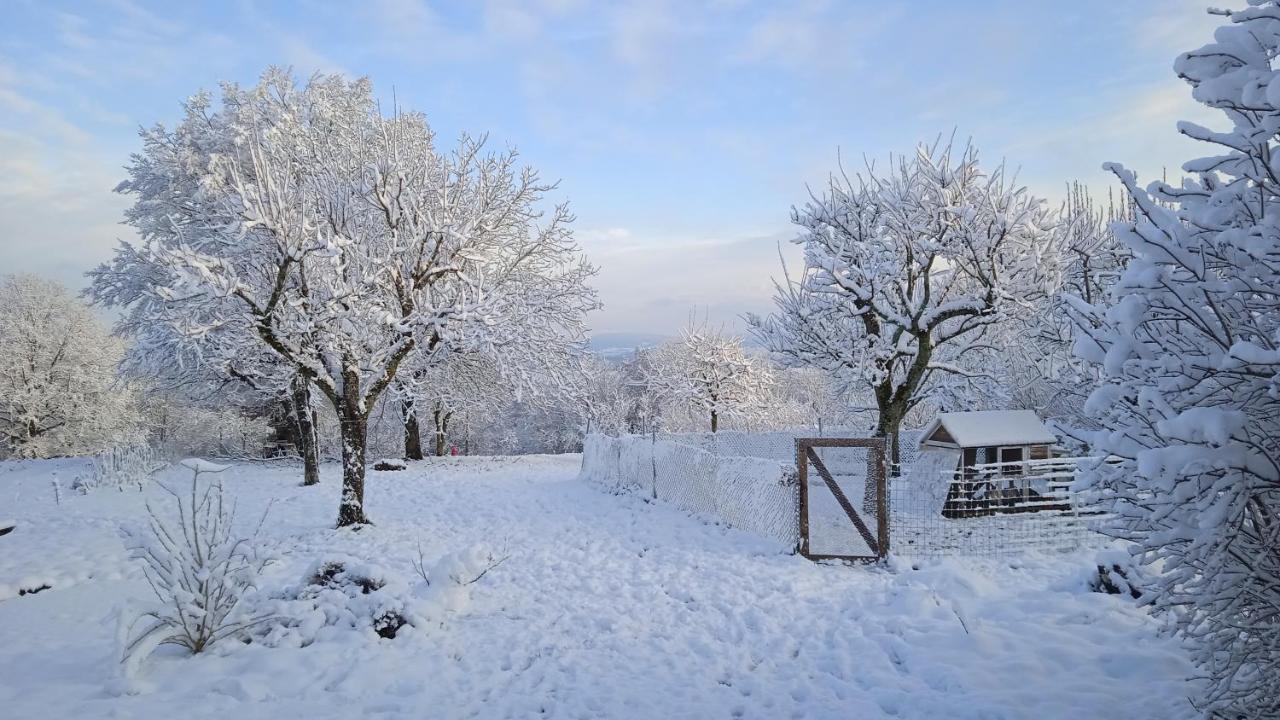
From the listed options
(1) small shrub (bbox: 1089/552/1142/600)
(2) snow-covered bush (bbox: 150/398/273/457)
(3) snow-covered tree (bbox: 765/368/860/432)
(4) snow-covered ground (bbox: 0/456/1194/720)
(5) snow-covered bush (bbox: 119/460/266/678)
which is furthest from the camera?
(3) snow-covered tree (bbox: 765/368/860/432)

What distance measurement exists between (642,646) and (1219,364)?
4.99m

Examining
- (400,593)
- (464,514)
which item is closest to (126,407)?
(464,514)

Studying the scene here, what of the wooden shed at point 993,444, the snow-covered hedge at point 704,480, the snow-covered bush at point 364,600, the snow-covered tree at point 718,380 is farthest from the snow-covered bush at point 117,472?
the snow-covered tree at point 718,380

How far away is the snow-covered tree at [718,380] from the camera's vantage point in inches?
1247

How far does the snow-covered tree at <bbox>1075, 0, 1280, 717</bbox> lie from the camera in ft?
9.45

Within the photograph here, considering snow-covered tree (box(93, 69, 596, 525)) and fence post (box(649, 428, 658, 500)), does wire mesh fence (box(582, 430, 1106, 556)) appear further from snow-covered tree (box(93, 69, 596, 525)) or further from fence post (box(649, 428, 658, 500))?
snow-covered tree (box(93, 69, 596, 525))

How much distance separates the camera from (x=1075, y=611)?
635 cm

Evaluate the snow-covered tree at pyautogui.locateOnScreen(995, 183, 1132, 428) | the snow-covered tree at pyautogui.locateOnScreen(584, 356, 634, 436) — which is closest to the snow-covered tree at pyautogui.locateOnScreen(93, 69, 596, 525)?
the snow-covered tree at pyautogui.locateOnScreen(995, 183, 1132, 428)

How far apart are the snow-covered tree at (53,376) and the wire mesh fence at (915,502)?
81.4ft

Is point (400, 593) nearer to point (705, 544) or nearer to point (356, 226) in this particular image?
point (705, 544)

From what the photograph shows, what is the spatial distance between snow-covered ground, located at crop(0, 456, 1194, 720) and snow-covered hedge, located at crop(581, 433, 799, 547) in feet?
1.99

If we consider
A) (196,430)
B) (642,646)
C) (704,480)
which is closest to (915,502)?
(704,480)

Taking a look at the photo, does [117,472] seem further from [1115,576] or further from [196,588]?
[1115,576]

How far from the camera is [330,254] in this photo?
33.2 feet
